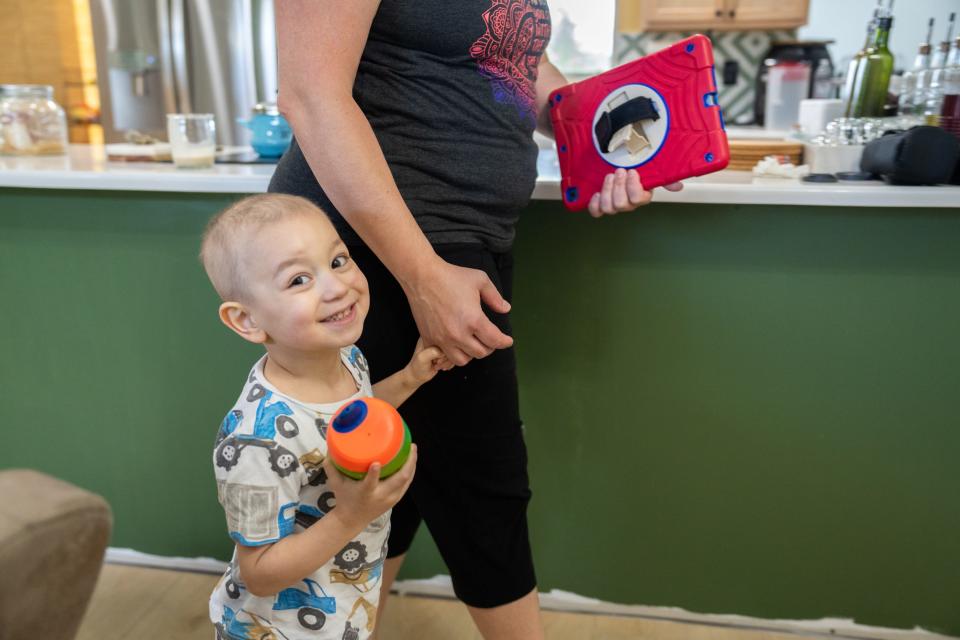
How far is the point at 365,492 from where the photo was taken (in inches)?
28.5

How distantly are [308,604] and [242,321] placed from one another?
0.32 metres

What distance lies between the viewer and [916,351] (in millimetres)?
1285

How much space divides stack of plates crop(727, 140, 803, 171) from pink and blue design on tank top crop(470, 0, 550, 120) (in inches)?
26.9

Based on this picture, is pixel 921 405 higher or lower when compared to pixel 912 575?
higher

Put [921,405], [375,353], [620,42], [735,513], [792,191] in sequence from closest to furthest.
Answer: [375,353] < [792,191] < [921,405] < [735,513] < [620,42]

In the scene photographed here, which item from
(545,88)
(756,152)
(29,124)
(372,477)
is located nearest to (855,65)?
(756,152)

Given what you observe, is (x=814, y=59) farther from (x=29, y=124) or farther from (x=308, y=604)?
(x=308, y=604)

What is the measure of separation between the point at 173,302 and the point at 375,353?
665 mm

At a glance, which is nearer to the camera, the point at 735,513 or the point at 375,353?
the point at 375,353

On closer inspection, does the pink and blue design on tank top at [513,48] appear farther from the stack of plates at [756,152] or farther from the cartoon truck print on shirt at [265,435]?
the stack of plates at [756,152]

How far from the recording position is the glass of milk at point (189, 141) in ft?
4.83

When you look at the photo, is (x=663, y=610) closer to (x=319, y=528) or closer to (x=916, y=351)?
(x=916, y=351)

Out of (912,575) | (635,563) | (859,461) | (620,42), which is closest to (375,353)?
(635,563)

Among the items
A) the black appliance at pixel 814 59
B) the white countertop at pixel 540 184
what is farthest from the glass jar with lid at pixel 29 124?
the black appliance at pixel 814 59
